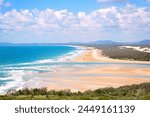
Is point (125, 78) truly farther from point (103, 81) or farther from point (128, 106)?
point (128, 106)

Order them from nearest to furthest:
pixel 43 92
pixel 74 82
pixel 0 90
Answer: pixel 43 92, pixel 0 90, pixel 74 82

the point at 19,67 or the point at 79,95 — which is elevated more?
the point at 79,95

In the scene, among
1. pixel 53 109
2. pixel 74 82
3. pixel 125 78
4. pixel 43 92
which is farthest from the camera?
pixel 125 78

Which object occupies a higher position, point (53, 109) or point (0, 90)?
point (53, 109)

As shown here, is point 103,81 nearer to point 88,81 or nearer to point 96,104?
point 88,81

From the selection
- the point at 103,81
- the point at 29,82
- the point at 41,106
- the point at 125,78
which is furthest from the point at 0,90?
the point at 41,106

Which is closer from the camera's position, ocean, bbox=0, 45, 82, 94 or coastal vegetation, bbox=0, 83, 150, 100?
coastal vegetation, bbox=0, 83, 150, 100

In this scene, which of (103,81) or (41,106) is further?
(103,81)

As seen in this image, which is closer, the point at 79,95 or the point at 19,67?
the point at 79,95

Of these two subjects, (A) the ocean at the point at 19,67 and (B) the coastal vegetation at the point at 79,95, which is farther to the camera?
(A) the ocean at the point at 19,67

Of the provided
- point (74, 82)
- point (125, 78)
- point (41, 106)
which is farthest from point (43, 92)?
point (125, 78)
